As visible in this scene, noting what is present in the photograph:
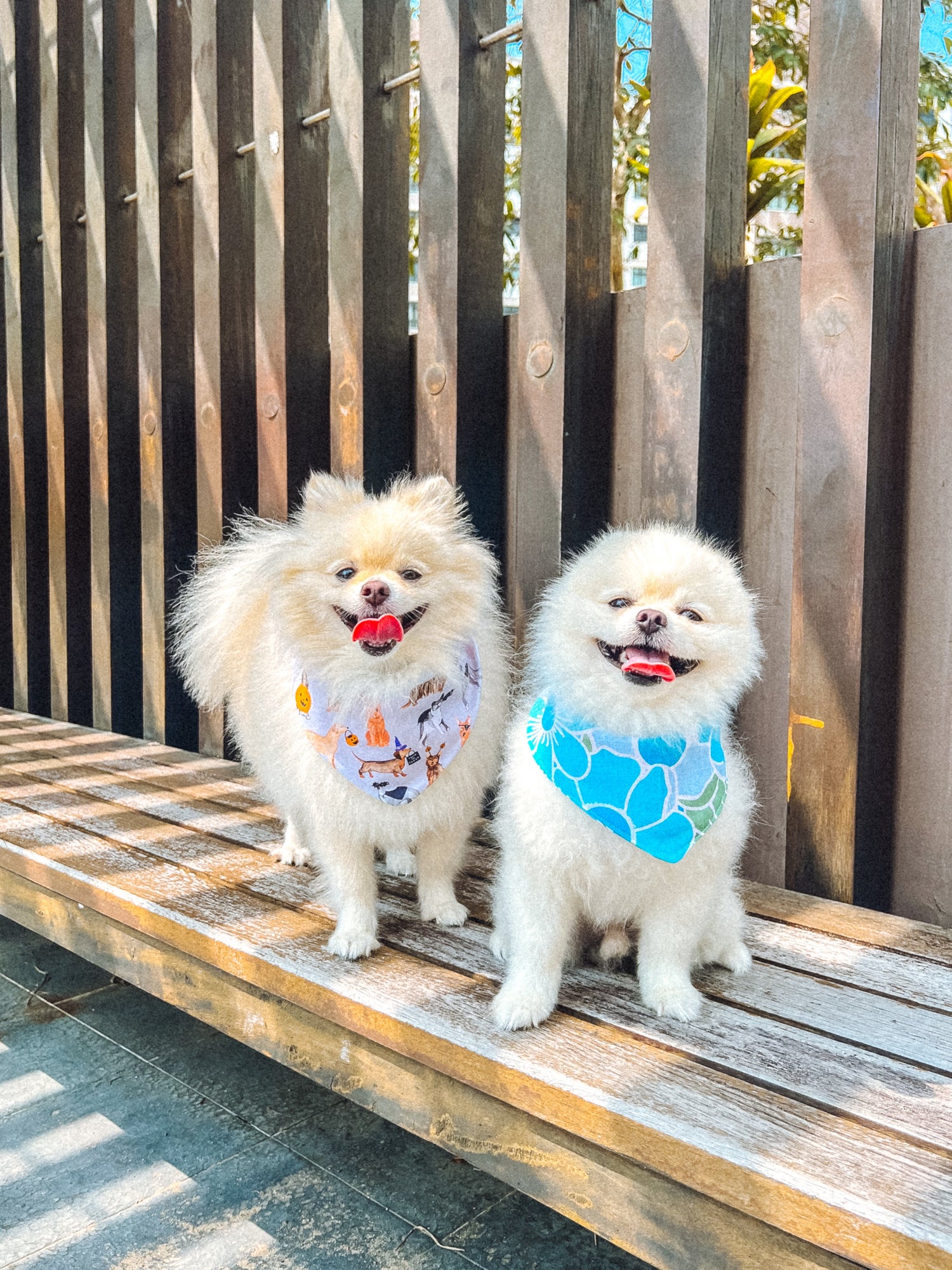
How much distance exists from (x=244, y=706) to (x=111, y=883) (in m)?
0.43

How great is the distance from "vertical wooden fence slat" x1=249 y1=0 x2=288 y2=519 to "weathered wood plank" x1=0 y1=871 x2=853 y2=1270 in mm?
1421

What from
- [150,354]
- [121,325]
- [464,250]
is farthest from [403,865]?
[121,325]

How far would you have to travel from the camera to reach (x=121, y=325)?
3.46 metres

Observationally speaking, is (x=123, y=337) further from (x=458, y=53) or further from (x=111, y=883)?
(x=111, y=883)

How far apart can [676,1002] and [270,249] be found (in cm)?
237

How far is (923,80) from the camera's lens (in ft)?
12.9

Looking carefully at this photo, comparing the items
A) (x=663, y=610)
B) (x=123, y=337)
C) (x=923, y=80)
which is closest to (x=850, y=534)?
(x=663, y=610)

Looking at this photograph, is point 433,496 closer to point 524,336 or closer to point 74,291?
point 524,336

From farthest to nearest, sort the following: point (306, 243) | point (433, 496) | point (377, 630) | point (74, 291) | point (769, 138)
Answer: point (74, 291) < point (769, 138) < point (306, 243) < point (433, 496) < point (377, 630)

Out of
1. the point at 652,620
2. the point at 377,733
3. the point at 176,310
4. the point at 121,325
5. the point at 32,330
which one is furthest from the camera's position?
the point at 32,330

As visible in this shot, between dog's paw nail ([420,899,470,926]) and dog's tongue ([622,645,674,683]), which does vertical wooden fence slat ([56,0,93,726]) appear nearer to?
dog's paw nail ([420,899,470,926])

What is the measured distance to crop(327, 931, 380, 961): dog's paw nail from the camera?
1562mm

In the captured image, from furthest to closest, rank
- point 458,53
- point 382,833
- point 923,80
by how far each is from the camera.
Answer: point 923,80, point 458,53, point 382,833

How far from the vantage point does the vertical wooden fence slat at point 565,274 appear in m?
2.11
